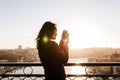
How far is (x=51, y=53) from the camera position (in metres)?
4.22

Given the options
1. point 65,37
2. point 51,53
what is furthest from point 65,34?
point 51,53

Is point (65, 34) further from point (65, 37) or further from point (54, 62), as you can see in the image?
point (54, 62)

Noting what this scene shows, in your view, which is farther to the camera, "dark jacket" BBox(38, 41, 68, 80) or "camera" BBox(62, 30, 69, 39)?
"camera" BBox(62, 30, 69, 39)

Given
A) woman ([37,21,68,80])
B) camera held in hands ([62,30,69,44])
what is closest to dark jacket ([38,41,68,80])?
woman ([37,21,68,80])

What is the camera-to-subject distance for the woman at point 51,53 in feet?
13.8

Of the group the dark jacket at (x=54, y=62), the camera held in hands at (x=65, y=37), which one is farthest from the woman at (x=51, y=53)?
the camera held in hands at (x=65, y=37)

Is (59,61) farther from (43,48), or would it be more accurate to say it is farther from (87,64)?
(87,64)

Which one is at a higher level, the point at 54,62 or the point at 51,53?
the point at 51,53

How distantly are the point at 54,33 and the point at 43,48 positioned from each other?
0.91 feet

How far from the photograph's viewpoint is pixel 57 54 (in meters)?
4.20

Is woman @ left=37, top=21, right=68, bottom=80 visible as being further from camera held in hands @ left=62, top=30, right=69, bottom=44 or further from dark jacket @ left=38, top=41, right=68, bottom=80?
camera held in hands @ left=62, top=30, right=69, bottom=44

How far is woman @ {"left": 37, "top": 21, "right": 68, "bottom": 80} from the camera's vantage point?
13.8ft

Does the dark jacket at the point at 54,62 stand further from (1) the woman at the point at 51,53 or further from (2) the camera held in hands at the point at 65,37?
(2) the camera held in hands at the point at 65,37

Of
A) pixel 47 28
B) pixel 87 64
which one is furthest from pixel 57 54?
pixel 87 64
